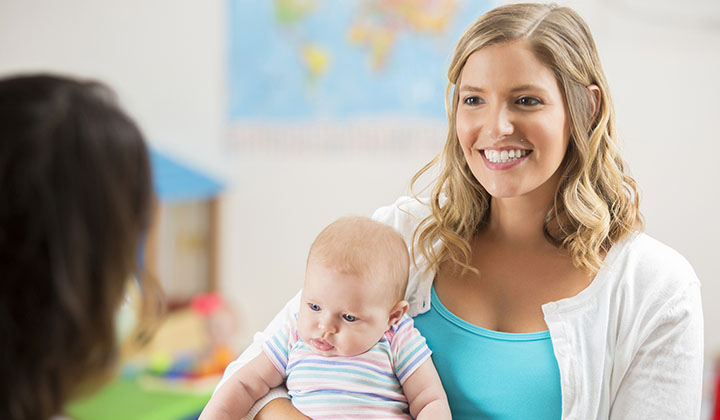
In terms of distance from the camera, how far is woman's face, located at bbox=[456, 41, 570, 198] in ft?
3.73

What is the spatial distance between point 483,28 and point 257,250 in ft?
8.97

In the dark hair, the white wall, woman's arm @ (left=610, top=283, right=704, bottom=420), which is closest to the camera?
the dark hair

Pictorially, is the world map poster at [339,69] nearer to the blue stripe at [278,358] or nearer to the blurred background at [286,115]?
the blurred background at [286,115]

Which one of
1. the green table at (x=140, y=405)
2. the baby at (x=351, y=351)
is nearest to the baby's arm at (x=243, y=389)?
the baby at (x=351, y=351)

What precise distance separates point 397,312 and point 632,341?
0.37 metres

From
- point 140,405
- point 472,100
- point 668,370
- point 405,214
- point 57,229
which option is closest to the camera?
point 57,229

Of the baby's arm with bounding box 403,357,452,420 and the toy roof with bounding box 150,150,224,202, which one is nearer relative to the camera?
the baby's arm with bounding box 403,357,452,420

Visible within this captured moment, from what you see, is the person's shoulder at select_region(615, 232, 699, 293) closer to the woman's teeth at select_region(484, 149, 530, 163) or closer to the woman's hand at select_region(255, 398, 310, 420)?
the woman's teeth at select_region(484, 149, 530, 163)

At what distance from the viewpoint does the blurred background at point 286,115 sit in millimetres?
2953

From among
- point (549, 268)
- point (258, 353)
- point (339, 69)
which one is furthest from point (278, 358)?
point (339, 69)

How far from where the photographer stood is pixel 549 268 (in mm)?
1232

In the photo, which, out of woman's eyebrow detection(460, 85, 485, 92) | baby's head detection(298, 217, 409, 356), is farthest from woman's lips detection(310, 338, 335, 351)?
woman's eyebrow detection(460, 85, 485, 92)

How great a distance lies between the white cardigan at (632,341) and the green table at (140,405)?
Result: 1546 millimetres

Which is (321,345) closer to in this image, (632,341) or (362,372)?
(362,372)
